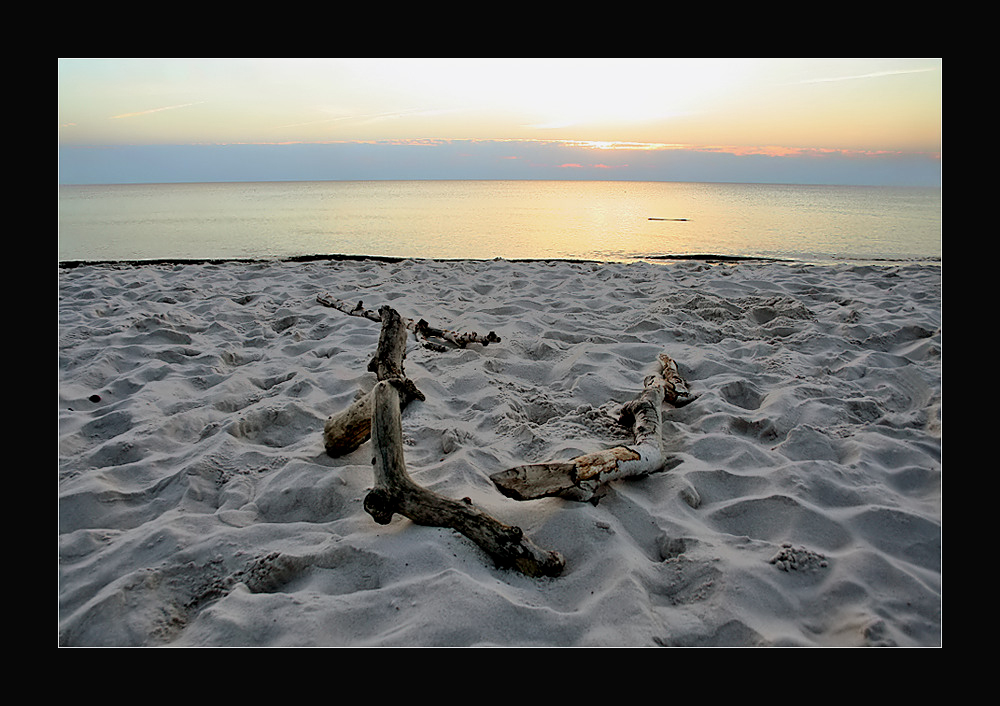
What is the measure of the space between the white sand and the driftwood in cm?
6

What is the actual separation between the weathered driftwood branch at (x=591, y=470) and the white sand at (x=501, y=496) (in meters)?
0.08

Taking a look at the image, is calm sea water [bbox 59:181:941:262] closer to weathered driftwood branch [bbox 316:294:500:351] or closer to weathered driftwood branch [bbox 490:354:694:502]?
weathered driftwood branch [bbox 316:294:500:351]

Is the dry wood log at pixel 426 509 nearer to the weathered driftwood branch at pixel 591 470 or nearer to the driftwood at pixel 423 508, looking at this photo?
the driftwood at pixel 423 508

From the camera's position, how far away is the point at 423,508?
2.19 m

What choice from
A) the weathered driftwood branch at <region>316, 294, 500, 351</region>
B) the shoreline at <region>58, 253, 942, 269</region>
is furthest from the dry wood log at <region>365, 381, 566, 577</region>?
the shoreline at <region>58, 253, 942, 269</region>

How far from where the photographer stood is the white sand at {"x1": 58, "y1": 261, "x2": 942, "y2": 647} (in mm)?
1796

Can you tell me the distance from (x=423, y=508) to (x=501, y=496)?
418 millimetres

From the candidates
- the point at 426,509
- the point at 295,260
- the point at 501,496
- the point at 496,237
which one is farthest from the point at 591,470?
the point at 496,237

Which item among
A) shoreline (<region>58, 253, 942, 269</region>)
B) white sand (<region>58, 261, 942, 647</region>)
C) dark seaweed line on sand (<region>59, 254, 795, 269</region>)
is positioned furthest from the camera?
shoreline (<region>58, 253, 942, 269</region>)

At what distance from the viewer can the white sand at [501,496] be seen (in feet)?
5.89

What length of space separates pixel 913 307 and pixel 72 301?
771cm

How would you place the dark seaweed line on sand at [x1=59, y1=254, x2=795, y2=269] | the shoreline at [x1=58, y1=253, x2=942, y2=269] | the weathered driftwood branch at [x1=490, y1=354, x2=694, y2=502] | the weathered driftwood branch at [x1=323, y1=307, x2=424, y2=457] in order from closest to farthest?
the weathered driftwood branch at [x1=490, y1=354, x2=694, y2=502], the weathered driftwood branch at [x1=323, y1=307, x2=424, y2=457], the dark seaweed line on sand at [x1=59, y1=254, x2=795, y2=269], the shoreline at [x1=58, y1=253, x2=942, y2=269]

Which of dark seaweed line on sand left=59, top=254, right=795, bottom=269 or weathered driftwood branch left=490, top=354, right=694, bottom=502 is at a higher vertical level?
dark seaweed line on sand left=59, top=254, right=795, bottom=269

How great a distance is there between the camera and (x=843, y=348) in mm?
4230
